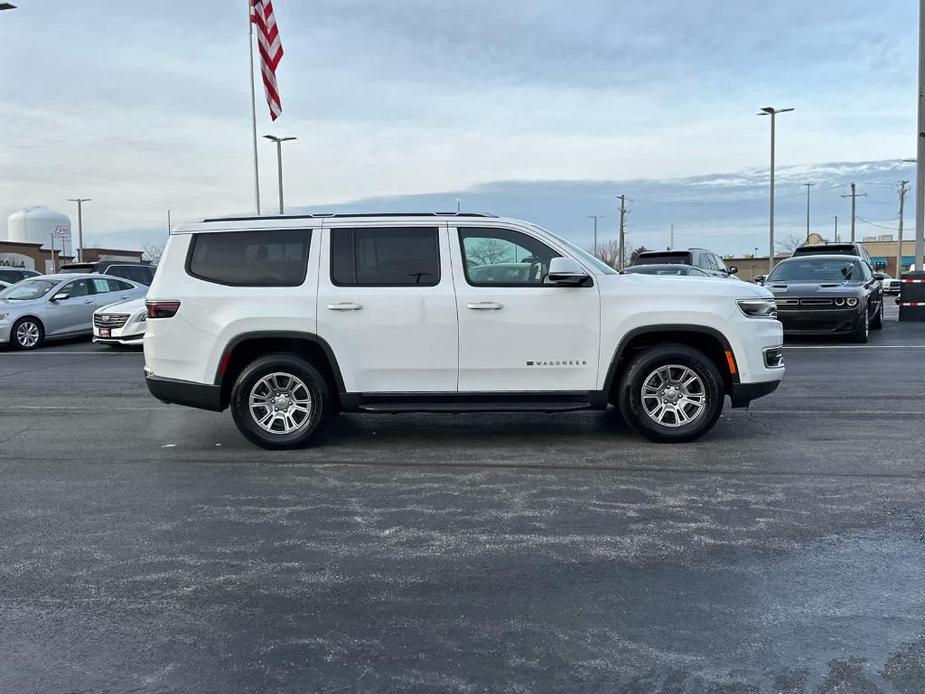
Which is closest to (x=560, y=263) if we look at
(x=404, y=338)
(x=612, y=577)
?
(x=404, y=338)

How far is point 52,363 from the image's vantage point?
47.8 ft

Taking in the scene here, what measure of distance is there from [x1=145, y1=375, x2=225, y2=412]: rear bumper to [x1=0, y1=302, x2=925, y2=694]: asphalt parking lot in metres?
0.44

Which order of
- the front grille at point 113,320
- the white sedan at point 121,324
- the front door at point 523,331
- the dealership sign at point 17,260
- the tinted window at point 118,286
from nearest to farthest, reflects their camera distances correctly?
the front door at point 523,331 → the white sedan at point 121,324 → the front grille at point 113,320 → the tinted window at point 118,286 → the dealership sign at point 17,260

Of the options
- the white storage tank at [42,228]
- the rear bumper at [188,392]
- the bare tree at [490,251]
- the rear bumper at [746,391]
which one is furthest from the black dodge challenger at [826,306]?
the white storage tank at [42,228]

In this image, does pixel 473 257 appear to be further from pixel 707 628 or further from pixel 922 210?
pixel 922 210

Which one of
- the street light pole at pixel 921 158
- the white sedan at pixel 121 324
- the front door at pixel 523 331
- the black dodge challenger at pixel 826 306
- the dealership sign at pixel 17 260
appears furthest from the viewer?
the dealership sign at pixel 17 260

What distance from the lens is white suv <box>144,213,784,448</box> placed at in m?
7.13

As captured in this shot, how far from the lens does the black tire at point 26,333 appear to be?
16.8 metres

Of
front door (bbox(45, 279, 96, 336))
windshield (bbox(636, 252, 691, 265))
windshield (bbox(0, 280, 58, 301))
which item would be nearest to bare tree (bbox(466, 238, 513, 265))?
front door (bbox(45, 279, 96, 336))

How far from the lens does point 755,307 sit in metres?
7.30

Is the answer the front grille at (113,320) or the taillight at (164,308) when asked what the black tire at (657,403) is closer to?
the taillight at (164,308)

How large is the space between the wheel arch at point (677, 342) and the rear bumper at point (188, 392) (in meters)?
3.33

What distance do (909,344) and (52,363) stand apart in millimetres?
14827

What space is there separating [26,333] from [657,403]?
14246mm
